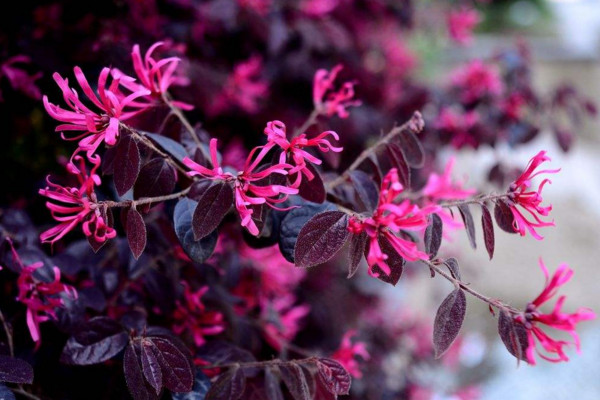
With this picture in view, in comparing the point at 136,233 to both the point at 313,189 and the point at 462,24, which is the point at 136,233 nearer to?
the point at 313,189

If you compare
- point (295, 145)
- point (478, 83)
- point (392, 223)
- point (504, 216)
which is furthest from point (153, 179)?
point (478, 83)

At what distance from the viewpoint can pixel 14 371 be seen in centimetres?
55

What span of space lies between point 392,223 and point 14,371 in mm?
388

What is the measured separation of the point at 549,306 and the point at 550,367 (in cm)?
43

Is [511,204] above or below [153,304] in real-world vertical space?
above

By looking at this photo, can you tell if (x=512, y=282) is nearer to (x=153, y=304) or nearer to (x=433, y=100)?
(x=433, y=100)

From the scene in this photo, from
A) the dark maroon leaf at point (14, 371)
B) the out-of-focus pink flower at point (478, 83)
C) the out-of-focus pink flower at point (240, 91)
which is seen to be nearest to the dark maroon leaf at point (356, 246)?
the dark maroon leaf at point (14, 371)

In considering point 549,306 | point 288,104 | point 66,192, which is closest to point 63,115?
point 66,192

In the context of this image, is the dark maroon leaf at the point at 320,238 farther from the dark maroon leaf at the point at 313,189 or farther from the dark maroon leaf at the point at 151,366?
the dark maroon leaf at the point at 151,366

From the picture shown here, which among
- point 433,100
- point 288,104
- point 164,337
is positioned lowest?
point 164,337

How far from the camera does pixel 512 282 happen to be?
13.7ft

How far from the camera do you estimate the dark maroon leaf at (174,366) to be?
588 mm

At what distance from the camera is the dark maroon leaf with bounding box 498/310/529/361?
564 mm

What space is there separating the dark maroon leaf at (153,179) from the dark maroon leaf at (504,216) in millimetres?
356
